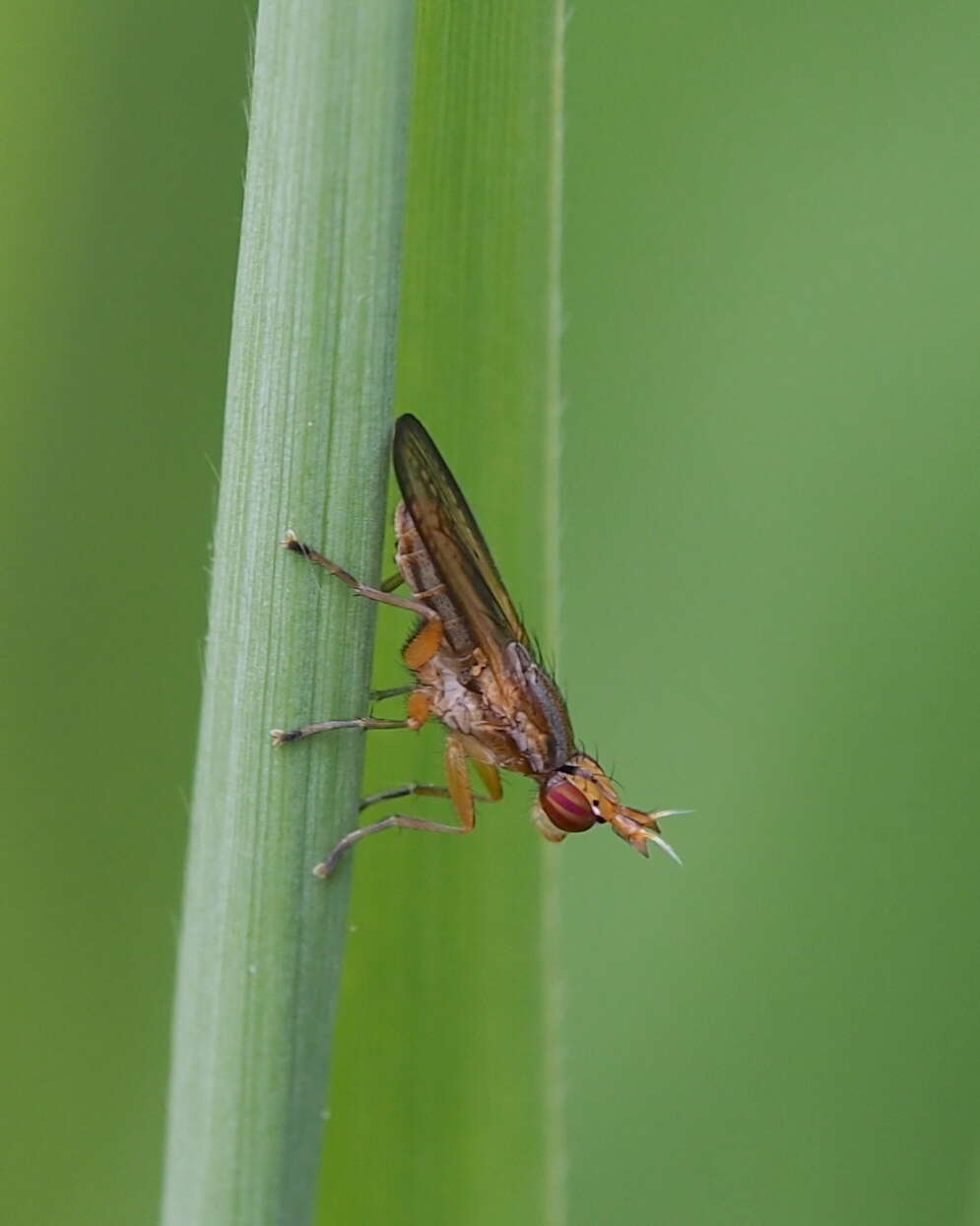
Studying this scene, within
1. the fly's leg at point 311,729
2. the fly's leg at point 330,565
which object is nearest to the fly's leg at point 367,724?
the fly's leg at point 311,729

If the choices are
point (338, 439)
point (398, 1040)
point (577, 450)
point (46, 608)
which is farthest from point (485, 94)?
point (398, 1040)

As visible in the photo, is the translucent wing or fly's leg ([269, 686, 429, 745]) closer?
fly's leg ([269, 686, 429, 745])

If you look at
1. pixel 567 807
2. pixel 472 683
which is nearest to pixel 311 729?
pixel 567 807

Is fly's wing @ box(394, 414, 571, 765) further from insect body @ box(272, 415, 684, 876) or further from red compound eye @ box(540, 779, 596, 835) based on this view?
red compound eye @ box(540, 779, 596, 835)

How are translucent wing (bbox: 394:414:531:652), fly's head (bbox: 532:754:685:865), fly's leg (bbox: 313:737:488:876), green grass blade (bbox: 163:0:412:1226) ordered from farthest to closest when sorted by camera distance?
fly's head (bbox: 532:754:685:865) < translucent wing (bbox: 394:414:531:652) < fly's leg (bbox: 313:737:488:876) < green grass blade (bbox: 163:0:412:1226)

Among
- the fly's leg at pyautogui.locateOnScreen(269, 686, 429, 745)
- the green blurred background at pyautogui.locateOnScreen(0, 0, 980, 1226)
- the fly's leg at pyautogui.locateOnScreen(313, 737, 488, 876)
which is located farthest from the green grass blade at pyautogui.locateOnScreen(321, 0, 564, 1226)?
the green blurred background at pyautogui.locateOnScreen(0, 0, 980, 1226)

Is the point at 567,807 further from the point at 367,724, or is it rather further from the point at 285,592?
the point at 285,592

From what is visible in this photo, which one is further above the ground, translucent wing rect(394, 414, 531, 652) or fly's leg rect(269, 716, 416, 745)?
translucent wing rect(394, 414, 531, 652)
